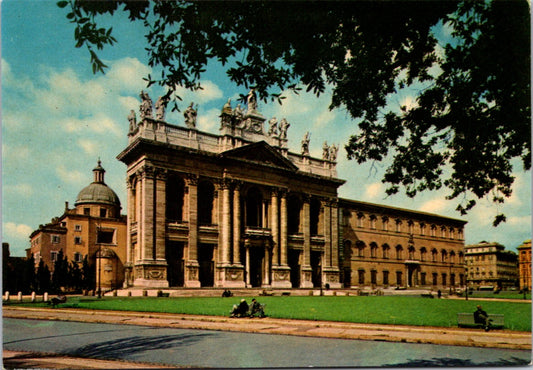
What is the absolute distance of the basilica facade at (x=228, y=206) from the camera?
116 feet

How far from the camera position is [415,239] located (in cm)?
5312

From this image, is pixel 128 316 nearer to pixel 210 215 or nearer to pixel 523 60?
pixel 523 60

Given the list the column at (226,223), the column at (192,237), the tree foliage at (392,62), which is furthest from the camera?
the column at (226,223)

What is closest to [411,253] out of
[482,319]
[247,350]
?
[482,319]

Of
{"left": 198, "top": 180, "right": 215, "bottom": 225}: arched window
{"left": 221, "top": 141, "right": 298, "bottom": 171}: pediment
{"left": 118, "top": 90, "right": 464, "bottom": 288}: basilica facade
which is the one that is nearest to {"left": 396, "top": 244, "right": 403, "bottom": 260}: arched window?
{"left": 118, "top": 90, "right": 464, "bottom": 288}: basilica facade

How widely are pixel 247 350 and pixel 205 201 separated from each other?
1105 inches

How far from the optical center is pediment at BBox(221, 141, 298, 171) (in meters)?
39.1

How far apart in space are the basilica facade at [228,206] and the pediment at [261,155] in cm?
9

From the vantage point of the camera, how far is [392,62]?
32.6 ft

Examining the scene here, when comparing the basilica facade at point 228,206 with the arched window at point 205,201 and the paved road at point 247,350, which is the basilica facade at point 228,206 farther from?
the paved road at point 247,350

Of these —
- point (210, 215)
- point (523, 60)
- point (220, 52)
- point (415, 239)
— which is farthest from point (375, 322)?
point (415, 239)

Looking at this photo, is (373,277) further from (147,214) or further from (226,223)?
(147,214)

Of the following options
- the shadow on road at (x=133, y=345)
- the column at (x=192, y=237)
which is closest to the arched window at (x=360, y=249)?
the column at (x=192, y=237)

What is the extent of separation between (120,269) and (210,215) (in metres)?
9.82
